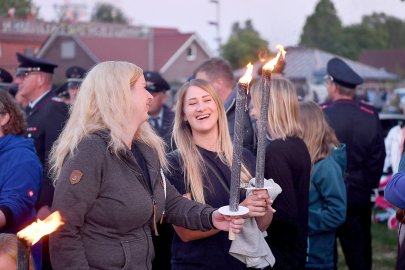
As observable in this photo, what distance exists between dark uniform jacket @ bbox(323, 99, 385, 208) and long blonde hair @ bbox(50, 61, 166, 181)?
338 centimetres

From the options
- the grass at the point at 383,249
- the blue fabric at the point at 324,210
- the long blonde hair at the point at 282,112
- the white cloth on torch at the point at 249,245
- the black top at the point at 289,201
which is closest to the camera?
the white cloth on torch at the point at 249,245

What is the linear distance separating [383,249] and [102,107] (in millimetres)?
5709

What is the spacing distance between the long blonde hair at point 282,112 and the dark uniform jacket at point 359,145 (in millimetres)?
1789

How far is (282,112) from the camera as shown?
426 centimetres

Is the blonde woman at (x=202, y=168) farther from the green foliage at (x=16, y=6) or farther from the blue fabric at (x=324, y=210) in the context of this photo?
the green foliage at (x=16, y=6)

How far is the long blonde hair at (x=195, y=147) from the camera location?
3666 millimetres

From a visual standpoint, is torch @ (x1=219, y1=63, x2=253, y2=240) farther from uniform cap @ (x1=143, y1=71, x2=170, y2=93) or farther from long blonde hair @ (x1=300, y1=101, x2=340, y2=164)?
uniform cap @ (x1=143, y1=71, x2=170, y2=93)

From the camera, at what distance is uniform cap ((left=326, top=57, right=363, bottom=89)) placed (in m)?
6.12

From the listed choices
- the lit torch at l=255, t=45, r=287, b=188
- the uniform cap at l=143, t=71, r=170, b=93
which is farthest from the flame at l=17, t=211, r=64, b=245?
the uniform cap at l=143, t=71, r=170, b=93

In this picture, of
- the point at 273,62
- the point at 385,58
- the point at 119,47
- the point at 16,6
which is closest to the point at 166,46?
the point at 119,47

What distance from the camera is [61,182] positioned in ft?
9.14

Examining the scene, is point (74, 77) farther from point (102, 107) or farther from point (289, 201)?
point (102, 107)

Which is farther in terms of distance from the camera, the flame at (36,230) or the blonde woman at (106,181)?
the blonde woman at (106,181)

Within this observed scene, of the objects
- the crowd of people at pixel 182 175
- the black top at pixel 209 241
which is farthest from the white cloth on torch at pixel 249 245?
the black top at pixel 209 241
